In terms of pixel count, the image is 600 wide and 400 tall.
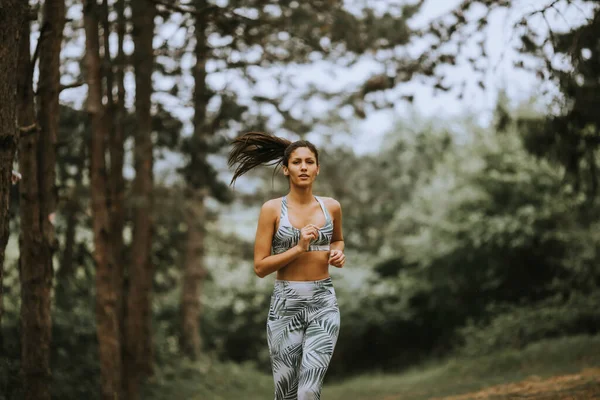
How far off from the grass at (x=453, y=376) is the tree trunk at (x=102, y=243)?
13.1 ft

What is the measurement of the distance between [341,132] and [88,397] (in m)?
14.1

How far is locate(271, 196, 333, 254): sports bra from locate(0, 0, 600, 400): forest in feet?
7.02

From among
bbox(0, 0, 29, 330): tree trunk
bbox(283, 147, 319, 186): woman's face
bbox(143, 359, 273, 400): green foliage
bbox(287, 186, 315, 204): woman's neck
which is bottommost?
bbox(143, 359, 273, 400): green foliage

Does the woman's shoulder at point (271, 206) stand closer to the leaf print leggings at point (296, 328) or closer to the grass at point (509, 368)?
the leaf print leggings at point (296, 328)

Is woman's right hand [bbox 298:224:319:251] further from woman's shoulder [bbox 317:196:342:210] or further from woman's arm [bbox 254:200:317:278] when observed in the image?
woman's shoulder [bbox 317:196:342:210]

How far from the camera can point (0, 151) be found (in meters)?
6.25

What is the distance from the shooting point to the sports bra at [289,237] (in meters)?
5.96

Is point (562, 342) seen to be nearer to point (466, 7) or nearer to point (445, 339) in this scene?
point (466, 7)

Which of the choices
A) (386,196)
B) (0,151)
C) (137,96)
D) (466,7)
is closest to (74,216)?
(137,96)

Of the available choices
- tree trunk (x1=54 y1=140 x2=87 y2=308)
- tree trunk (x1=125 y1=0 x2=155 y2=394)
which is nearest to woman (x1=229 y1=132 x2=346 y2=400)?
tree trunk (x1=125 y1=0 x2=155 y2=394)

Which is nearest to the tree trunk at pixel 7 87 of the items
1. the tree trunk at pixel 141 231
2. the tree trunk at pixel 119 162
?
the tree trunk at pixel 119 162

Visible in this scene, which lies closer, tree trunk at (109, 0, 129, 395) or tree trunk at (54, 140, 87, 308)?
tree trunk at (109, 0, 129, 395)

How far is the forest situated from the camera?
30.8ft

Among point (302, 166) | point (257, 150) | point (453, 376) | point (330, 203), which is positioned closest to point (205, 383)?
point (453, 376)
